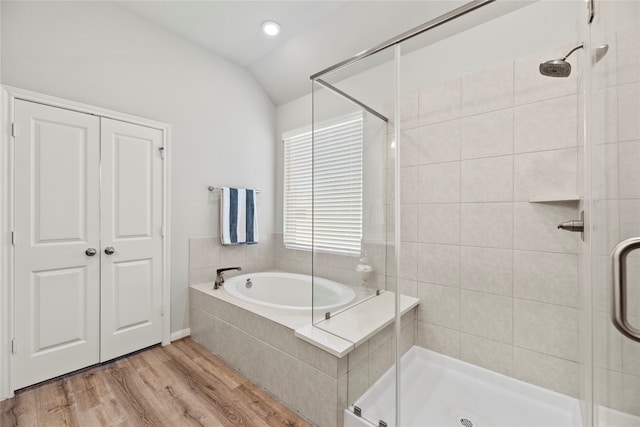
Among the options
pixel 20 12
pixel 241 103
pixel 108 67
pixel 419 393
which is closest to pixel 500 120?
pixel 419 393

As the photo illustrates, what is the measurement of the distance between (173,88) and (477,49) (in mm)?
2481

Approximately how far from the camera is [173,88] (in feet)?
8.01

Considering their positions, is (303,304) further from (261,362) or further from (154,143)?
(154,143)

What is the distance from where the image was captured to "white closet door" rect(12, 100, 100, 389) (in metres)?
1.70

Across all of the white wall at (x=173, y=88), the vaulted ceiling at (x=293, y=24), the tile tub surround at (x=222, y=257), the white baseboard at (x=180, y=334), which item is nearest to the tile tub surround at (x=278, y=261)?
the tile tub surround at (x=222, y=257)

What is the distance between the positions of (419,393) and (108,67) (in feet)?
10.5

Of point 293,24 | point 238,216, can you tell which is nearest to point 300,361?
point 238,216

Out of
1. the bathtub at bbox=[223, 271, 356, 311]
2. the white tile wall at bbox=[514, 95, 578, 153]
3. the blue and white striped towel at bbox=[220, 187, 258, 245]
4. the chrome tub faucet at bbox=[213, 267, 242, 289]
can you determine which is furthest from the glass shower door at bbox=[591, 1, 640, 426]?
the blue and white striped towel at bbox=[220, 187, 258, 245]

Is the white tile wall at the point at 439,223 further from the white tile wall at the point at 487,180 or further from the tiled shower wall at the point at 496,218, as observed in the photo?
the white tile wall at the point at 487,180

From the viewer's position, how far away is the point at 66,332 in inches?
73.0

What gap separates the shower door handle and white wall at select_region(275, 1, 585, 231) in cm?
122

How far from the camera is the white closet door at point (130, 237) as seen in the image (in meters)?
2.03

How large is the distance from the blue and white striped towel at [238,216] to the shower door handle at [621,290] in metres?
2.67

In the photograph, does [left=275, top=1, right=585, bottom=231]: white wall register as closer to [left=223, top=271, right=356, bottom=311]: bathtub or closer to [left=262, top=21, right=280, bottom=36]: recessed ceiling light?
[left=262, top=21, right=280, bottom=36]: recessed ceiling light
